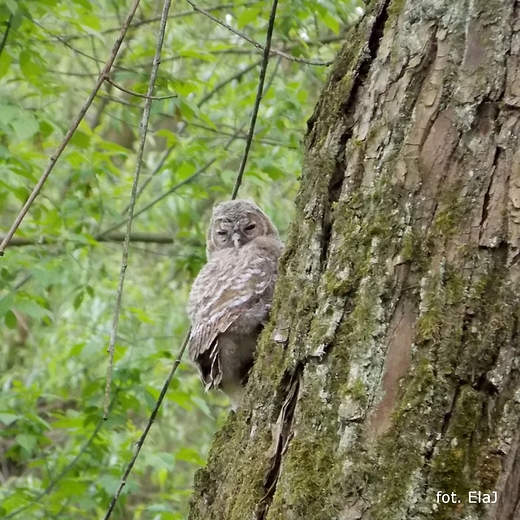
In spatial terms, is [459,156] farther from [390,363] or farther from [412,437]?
[412,437]

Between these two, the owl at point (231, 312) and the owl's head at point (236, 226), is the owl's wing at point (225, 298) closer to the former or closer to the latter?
the owl at point (231, 312)

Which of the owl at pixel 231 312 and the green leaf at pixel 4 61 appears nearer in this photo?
the owl at pixel 231 312

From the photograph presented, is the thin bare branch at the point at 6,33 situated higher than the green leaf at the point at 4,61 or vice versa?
the thin bare branch at the point at 6,33

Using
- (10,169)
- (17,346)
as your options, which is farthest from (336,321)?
(17,346)

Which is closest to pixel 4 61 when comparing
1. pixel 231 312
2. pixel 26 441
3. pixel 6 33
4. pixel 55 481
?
pixel 6 33

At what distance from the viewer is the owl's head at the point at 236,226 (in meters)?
2.87

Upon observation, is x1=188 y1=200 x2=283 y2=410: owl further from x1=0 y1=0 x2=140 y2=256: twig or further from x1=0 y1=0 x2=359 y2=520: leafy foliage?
x1=0 y1=0 x2=359 y2=520: leafy foliage

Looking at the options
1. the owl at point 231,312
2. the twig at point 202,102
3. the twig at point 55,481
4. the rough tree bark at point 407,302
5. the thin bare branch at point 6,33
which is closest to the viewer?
the rough tree bark at point 407,302

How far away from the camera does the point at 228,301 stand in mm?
2094

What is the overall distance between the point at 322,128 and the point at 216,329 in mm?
735

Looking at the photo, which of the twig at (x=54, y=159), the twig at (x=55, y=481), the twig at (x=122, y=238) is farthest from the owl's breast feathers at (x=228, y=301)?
the twig at (x=122, y=238)

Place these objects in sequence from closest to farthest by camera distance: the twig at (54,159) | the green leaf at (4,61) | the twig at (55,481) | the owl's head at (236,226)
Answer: the twig at (54,159)
the owl's head at (236,226)
the green leaf at (4,61)
the twig at (55,481)

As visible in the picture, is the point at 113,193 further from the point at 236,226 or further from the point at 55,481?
the point at 236,226

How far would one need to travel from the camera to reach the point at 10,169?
3305 mm
